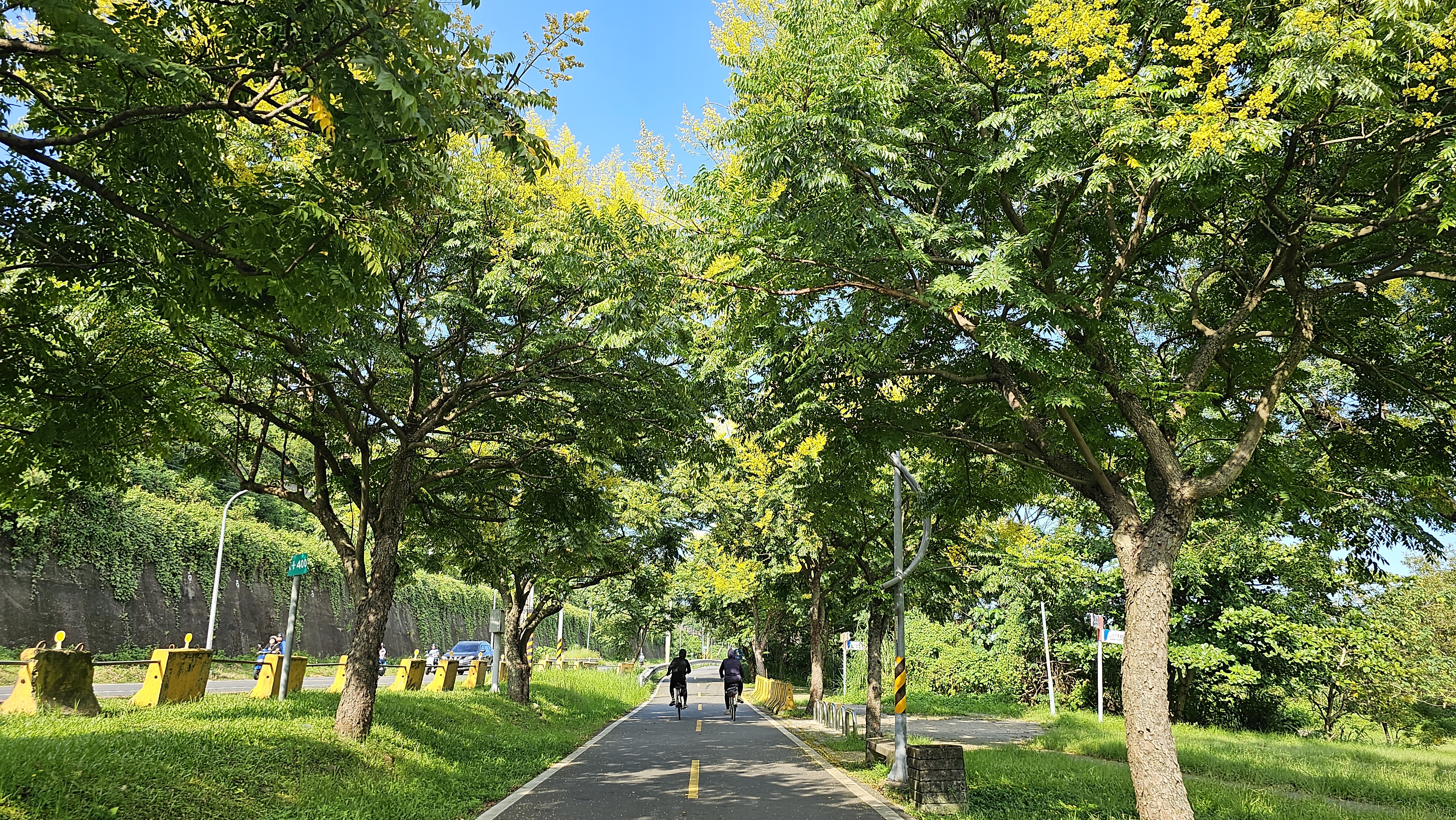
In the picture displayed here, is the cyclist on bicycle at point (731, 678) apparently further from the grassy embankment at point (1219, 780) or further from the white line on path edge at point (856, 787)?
the grassy embankment at point (1219, 780)

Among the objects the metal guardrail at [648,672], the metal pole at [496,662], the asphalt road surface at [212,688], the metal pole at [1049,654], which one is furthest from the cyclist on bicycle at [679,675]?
the metal pole at [1049,654]

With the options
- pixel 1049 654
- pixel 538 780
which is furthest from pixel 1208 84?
pixel 1049 654

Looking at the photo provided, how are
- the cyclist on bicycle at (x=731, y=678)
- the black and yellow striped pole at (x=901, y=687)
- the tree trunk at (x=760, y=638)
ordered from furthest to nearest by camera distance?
the tree trunk at (x=760, y=638), the cyclist on bicycle at (x=731, y=678), the black and yellow striped pole at (x=901, y=687)

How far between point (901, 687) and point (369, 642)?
7916 millimetres

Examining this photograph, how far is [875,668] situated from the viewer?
17.8 m

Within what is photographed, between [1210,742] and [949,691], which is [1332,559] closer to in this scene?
[1210,742]

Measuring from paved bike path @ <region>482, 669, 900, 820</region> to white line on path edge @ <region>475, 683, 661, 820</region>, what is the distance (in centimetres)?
5

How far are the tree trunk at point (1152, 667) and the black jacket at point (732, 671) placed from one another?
17767mm

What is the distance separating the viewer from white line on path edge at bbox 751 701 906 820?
10133 mm

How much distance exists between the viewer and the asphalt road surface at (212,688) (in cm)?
1711

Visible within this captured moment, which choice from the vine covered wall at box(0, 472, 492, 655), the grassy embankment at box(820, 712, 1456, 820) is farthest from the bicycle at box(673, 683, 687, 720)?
the vine covered wall at box(0, 472, 492, 655)

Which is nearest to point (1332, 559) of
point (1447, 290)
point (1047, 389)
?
point (1447, 290)

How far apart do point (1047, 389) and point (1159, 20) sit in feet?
12.8

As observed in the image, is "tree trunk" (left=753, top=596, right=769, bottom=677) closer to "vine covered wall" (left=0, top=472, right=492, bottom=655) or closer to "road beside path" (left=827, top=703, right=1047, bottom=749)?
"road beside path" (left=827, top=703, right=1047, bottom=749)
